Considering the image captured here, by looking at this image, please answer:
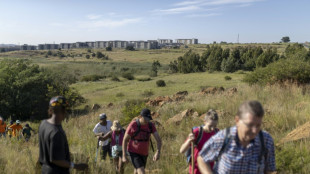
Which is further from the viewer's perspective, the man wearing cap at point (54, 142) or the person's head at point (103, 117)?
the person's head at point (103, 117)

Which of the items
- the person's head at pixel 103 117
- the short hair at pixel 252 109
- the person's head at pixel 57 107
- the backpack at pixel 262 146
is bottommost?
the person's head at pixel 103 117

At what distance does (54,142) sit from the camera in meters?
2.54

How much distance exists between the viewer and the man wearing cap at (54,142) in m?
2.57

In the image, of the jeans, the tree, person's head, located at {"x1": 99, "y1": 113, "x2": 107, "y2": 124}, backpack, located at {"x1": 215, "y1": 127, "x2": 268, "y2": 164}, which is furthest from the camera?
the tree

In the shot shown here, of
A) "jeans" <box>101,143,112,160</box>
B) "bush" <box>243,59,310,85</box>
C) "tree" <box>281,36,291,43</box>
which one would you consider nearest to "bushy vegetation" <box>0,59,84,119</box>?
"bush" <box>243,59,310,85</box>

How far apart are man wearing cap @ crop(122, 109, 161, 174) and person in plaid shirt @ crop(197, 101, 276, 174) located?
1.97 m

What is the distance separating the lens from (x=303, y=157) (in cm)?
396

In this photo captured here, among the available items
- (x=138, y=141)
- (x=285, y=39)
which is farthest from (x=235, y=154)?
(x=285, y=39)

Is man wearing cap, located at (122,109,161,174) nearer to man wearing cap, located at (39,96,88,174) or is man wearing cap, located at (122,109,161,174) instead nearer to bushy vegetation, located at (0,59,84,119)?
man wearing cap, located at (39,96,88,174)

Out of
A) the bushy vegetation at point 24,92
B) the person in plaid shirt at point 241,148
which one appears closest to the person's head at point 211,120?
the person in plaid shirt at point 241,148

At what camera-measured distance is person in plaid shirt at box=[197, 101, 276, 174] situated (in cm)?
205

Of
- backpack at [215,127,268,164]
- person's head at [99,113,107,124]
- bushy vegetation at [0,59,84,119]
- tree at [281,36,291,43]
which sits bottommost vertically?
bushy vegetation at [0,59,84,119]

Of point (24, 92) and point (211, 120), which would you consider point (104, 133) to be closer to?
point (211, 120)

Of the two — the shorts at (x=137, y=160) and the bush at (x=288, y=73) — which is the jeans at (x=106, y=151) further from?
the bush at (x=288, y=73)
